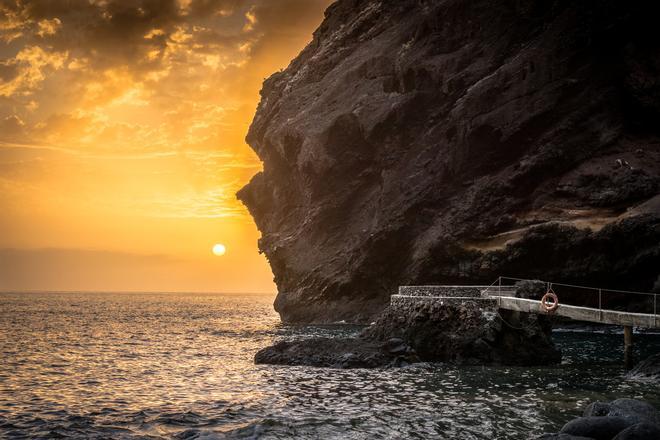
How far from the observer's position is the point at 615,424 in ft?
45.5

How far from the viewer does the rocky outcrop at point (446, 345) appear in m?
30.5

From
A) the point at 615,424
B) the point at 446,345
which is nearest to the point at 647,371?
the point at 446,345

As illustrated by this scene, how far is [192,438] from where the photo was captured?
54.2ft

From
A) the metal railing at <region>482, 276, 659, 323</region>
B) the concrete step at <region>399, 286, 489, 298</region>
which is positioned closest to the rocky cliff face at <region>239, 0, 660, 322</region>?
the metal railing at <region>482, 276, 659, 323</region>

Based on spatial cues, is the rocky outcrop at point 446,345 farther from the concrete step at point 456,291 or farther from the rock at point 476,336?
the concrete step at point 456,291

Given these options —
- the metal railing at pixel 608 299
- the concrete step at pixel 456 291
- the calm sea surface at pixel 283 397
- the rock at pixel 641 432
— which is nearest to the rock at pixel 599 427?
the rock at pixel 641 432

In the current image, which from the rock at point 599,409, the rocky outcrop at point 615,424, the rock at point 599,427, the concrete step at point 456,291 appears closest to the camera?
the rocky outcrop at point 615,424

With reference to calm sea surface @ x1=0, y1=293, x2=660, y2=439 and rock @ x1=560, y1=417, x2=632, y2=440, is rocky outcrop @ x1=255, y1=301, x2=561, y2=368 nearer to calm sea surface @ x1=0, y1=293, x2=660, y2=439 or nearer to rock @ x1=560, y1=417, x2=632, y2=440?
calm sea surface @ x1=0, y1=293, x2=660, y2=439

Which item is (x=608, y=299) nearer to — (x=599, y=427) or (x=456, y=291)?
(x=456, y=291)

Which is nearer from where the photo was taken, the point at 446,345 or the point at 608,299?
the point at 446,345

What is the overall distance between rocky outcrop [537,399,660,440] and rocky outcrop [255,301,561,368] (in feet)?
47.2

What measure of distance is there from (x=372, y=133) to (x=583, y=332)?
101 feet

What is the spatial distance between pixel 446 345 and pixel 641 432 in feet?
64.5

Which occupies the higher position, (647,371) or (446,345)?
(446,345)
